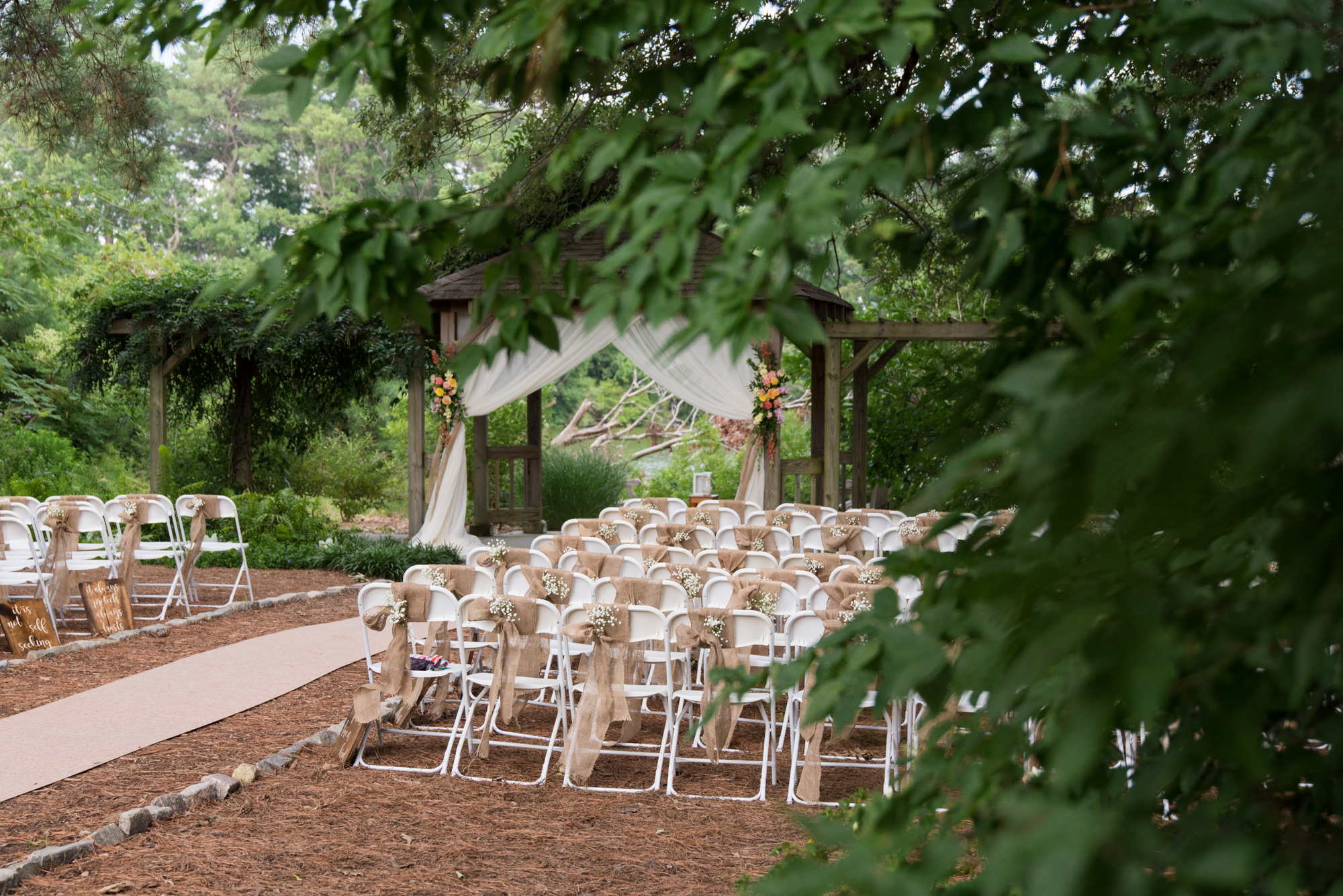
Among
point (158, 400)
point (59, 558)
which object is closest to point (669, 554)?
point (59, 558)

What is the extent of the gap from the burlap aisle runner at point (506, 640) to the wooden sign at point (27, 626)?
12.3 ft

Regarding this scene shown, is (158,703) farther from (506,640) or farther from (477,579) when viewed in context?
(506,640)

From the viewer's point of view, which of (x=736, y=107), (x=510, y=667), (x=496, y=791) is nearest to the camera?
(x=736, y=107)

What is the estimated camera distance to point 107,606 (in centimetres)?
779

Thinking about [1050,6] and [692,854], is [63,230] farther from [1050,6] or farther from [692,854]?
[1050,6]

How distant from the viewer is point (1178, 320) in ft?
2.68

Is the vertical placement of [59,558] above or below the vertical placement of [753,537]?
below

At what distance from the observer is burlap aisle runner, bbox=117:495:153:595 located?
8.64 m

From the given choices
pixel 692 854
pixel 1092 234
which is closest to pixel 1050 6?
pixel 1092 234

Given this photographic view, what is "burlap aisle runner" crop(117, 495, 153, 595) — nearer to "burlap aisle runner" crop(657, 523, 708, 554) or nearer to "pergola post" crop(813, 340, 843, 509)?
"burlap aisle runner" crop(657, 523, 708, 554)

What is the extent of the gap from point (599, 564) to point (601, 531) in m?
1.69

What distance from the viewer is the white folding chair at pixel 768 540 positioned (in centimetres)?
834

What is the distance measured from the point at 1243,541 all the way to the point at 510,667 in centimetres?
446

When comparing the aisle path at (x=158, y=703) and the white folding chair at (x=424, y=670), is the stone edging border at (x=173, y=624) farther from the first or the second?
the white folding chair at (x=424, y=670)
